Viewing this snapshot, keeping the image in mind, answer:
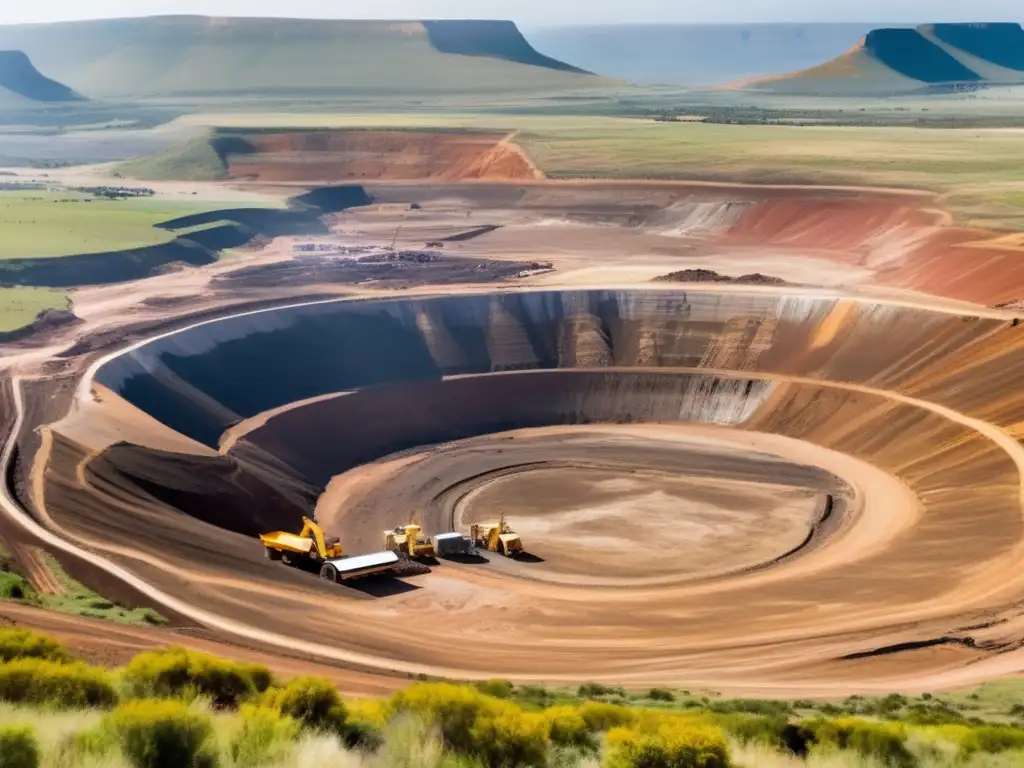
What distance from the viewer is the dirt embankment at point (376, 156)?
Answer: 495 feet

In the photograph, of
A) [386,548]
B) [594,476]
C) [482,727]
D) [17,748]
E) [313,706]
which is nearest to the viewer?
[17,748]

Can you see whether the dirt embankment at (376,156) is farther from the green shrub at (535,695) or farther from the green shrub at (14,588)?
Answer: the green shrub at (535,695)

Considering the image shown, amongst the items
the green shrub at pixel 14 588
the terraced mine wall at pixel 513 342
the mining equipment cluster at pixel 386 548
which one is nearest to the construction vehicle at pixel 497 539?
the mining equipment cluster at pixel 386 548

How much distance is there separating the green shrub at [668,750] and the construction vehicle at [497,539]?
30.5 m

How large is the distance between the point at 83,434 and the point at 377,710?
33.0 metres

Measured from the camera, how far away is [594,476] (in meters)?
57.0

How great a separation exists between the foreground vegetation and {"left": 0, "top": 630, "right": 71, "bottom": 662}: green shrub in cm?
3

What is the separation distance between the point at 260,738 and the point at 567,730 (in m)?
4.19

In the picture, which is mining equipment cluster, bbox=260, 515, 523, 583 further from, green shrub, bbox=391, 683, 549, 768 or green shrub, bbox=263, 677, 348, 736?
green shrub, bbox=391, 683, 549, 768

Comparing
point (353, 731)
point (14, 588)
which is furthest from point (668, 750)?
point (14, 588)

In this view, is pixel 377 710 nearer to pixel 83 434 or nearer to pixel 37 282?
pixel 83 434

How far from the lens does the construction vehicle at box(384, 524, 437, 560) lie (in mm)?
45188

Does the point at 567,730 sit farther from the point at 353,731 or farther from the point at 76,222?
the point at 76,222

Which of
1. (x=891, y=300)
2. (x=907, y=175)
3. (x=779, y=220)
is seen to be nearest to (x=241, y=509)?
(x=891, y=300)
